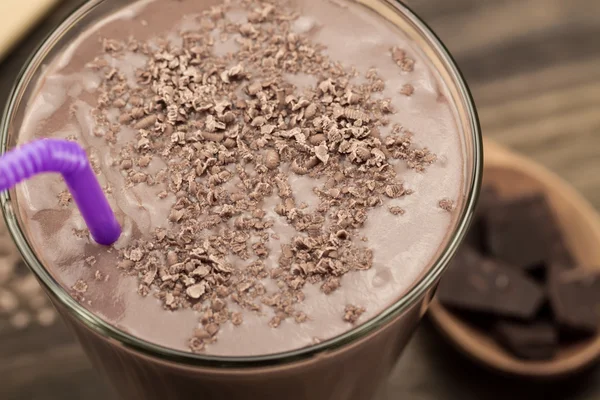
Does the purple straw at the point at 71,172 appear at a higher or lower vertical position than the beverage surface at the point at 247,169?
higher

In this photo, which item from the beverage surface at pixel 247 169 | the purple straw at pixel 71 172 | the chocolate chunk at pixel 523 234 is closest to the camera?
the purple straw at pixel 71 172

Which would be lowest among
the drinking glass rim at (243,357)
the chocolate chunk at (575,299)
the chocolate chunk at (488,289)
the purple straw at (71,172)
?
the chocolate chunk at (575,299)

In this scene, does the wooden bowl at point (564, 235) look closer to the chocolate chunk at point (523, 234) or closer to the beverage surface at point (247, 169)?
the chocolate chunk at point (523, 234)

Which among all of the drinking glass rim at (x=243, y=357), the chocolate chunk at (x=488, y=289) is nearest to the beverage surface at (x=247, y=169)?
the drinking glass rim at (x=243, y=357)

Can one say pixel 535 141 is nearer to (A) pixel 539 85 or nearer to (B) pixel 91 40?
(A) pixel 539 85

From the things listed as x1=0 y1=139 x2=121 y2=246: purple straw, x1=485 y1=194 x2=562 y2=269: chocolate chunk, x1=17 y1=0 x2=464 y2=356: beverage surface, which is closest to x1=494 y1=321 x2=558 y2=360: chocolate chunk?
x1=485 y1=194 x2=562 y2=269: chocolate chunk

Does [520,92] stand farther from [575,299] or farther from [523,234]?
[575,299]

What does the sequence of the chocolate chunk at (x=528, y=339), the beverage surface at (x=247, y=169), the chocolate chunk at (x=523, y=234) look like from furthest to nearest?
the chocolate chunk at (x=523, y=234) < the chocolate chunk at (x=528, y=339) < the beverage surface at (x=247, y=169)

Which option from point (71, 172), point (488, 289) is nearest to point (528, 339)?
point (488, 289)

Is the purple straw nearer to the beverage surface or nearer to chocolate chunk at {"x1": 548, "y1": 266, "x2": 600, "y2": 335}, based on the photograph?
the beverage surface
